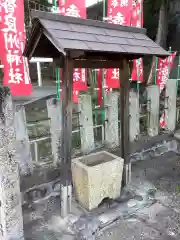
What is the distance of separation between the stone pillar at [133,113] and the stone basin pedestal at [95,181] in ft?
5.35

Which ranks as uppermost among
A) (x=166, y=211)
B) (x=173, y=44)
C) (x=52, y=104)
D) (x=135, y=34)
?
(x=173, y=44)

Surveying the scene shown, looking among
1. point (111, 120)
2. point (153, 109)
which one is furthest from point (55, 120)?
point (153, 109)

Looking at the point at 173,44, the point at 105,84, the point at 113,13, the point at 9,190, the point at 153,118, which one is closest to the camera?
the point at 9,190

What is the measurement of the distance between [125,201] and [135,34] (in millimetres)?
2912

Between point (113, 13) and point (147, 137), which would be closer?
point (113, 13)

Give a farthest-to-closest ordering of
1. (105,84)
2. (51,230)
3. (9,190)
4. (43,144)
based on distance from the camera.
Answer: (43,144) < (105,84) < (51,230) < (9,190)

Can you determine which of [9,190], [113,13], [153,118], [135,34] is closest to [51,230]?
[9,190]

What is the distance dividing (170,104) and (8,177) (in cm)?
494

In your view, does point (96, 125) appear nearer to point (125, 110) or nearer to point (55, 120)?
point (125, 110)

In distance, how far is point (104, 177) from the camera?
11.4 ft

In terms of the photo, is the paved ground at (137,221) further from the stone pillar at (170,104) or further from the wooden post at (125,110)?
the stone pillar at (170,104)

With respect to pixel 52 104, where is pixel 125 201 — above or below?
below

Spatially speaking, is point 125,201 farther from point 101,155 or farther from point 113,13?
point 113,13

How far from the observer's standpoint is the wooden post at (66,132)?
2.95 metres
